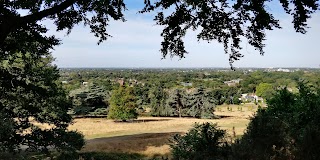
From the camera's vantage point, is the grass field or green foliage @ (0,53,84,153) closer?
green foliage @ (0,53,84,153)

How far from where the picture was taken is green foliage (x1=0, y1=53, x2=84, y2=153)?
53.8ft

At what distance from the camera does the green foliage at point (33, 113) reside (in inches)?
645

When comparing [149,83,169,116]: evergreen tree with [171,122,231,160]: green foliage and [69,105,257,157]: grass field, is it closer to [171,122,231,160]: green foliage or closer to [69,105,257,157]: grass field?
[69,105,257,157]: grass field

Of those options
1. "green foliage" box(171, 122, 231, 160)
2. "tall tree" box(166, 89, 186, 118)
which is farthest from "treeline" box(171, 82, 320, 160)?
"tall tree" box(166, 89, 186, 118)

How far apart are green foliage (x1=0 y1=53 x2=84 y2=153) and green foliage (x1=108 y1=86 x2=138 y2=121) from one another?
31630 millimetres

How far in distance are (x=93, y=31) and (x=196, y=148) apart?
315 centimetres

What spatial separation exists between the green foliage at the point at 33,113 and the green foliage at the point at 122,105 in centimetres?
3163

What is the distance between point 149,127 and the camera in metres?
51.8

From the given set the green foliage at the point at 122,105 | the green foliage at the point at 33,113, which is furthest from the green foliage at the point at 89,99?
the green foliage at the point at 33,113

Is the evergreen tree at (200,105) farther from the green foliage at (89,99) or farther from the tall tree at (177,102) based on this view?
the green foliage at (89,99)

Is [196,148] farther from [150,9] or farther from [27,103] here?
[27,103]

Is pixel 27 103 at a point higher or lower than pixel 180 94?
higher

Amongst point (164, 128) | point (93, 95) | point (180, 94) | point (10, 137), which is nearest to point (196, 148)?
point (10, 137)

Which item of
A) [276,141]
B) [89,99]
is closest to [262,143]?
Answer: [276,141]
